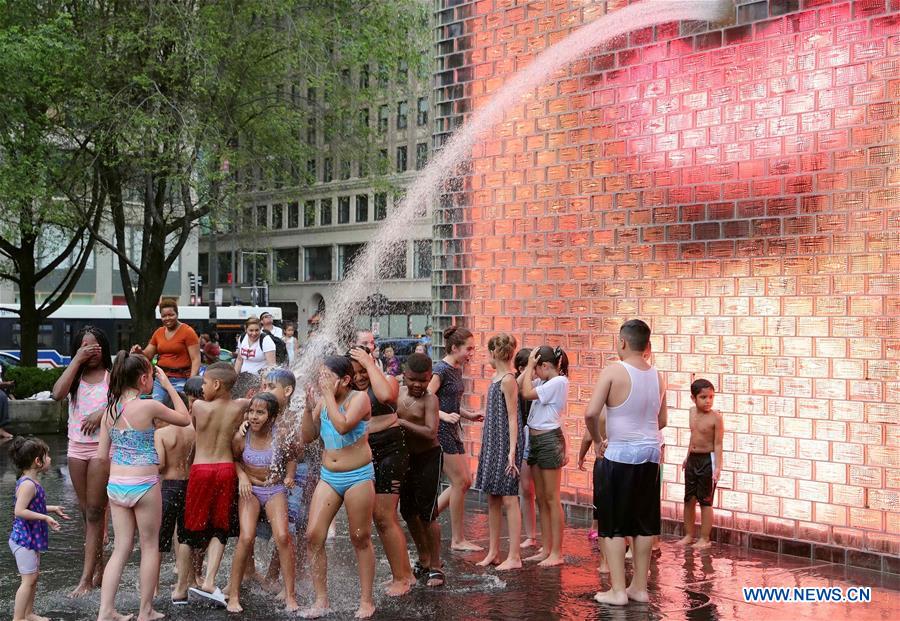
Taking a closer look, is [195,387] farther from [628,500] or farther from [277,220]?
[277,220]

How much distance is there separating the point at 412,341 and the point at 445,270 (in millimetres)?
19166

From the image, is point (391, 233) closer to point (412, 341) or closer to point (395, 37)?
point (395, 37)

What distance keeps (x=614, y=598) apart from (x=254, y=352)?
8.03 meters

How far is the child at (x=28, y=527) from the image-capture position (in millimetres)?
6609

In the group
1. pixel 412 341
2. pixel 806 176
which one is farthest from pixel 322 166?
pixel 806 176

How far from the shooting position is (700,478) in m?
9.53

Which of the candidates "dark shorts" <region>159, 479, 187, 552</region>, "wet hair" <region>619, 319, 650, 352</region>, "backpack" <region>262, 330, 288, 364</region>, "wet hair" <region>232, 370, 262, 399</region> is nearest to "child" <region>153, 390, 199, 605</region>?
"dark shorts" <region>159, 479, 187, 552</region>

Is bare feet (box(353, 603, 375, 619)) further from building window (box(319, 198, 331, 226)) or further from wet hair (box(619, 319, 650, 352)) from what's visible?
building window (box(319, 198, 331, 226))

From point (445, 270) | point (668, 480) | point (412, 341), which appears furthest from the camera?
point (412, 341)

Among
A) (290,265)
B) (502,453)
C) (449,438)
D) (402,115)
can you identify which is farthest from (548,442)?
(290,265)

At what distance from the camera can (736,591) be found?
8023mm

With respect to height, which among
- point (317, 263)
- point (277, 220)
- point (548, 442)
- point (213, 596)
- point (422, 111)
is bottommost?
point (213, 596)

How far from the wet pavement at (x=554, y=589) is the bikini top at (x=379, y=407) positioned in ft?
4.07

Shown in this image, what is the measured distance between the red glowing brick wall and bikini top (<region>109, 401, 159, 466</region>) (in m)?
5.33
